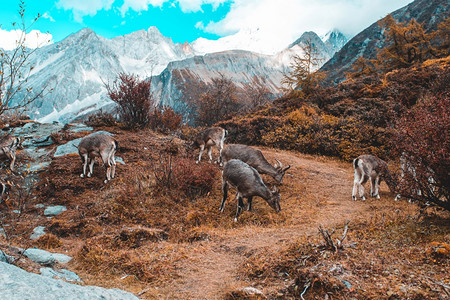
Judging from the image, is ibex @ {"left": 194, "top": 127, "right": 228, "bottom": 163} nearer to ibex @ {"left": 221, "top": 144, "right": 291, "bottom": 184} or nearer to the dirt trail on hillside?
ibex @ {"left": 221, "top": 144, "right": 291, "bottom": 184}

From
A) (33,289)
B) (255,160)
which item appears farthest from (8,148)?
(33,289)

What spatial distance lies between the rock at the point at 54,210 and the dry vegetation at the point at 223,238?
0.19 meters

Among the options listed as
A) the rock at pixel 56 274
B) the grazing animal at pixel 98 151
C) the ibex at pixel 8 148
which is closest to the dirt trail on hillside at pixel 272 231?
the rock at pixel 56 274

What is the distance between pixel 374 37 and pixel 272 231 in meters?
81.1

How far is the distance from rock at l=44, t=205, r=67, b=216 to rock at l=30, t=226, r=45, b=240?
942 mm

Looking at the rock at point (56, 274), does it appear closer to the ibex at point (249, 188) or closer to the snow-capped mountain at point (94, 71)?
the ibex at point (249, 188)

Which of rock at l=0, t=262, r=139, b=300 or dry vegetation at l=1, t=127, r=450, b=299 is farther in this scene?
dry vegetation at l=1, t=127, r=450, b=299

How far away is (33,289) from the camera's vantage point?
2279mm

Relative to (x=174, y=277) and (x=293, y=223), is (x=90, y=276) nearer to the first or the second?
(x=174, y=277)

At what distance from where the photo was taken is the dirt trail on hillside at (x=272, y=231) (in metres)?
4.12

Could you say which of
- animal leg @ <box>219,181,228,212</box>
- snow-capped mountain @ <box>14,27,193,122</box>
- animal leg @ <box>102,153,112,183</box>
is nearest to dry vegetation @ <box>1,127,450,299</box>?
animal leg @ <box>219,181,228,212</box>

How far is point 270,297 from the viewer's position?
3.43 metres

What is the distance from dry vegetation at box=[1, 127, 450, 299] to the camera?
3506 millimetres

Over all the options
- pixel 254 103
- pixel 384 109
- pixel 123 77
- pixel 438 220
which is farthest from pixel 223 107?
pixel 438 220
